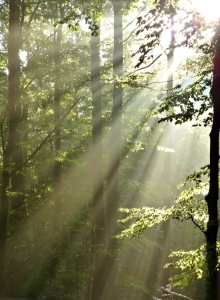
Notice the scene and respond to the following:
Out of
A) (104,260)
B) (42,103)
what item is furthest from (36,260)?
(42,103)

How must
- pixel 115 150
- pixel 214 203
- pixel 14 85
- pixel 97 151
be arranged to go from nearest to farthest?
pixel 214 203 → pixel 14 85 → pixel 115 150 → pixel 97 151

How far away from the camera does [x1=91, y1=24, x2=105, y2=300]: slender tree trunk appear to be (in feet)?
33.6

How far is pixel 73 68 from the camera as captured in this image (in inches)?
491

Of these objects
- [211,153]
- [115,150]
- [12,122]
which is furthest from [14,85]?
[211,153]

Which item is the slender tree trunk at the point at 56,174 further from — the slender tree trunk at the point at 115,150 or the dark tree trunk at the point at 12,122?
the slender tree trunk at the point at 115,150

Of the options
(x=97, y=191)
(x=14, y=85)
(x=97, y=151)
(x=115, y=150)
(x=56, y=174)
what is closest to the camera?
(x=14, y=85)

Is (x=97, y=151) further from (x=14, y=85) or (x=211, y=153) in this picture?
(x=211, y=153)

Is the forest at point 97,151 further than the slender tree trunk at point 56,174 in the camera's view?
No

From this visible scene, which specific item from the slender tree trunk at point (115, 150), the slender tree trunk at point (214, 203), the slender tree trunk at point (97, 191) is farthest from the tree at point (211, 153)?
the slender tree trunk at point (115, 150)

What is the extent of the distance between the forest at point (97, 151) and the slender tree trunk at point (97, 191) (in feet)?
0.12

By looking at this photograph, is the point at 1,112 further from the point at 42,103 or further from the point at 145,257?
the point at 145,257

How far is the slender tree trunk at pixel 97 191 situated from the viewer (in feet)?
33.6

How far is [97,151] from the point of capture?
1128 cm

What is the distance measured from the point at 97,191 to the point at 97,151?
1388 millimetres
